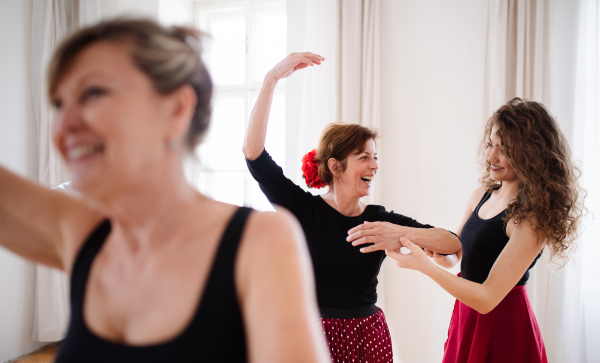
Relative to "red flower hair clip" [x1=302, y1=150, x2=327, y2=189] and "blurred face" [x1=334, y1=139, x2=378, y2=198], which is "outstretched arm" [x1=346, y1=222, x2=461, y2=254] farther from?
"red flower hair clip" [x1=302, y1=150, x2=327, y2=189]

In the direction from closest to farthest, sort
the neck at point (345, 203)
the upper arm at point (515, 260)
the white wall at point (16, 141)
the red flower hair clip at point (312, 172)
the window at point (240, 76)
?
the upper arm at point (515, 260)
the neck at point (345, 203)
the red flower hair clip at point (312, 172)
the white wall at point (16, 141)
the window at point (240, 76)

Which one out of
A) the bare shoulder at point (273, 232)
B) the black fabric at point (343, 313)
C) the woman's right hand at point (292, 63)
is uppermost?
the woman's right hand at point (292, 63)

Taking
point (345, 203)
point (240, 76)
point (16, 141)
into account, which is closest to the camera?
point (345, 203)

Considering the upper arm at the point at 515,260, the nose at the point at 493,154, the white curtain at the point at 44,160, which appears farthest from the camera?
the white curtain at the point at 44,160

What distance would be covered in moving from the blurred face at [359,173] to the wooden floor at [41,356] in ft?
9.50

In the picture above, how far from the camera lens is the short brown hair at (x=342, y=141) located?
5.80ft

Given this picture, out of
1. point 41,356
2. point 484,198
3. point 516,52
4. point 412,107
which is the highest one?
point 516,52

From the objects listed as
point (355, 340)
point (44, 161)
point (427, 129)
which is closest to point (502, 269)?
point (355, 340)

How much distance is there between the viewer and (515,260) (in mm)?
1432

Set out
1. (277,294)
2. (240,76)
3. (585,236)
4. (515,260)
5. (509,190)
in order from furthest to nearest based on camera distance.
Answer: (240,76) < (585,236) < (509,190) < (515,260) < (277,294)

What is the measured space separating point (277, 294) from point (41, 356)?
3.76 m

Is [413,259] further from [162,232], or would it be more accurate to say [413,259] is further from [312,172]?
[162,232]

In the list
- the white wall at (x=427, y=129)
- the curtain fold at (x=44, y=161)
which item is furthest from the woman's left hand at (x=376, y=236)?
the curtain fold at (x=44, y=161)

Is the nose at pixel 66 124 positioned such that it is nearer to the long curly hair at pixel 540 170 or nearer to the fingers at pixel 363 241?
the fingers at pixel 363 241
